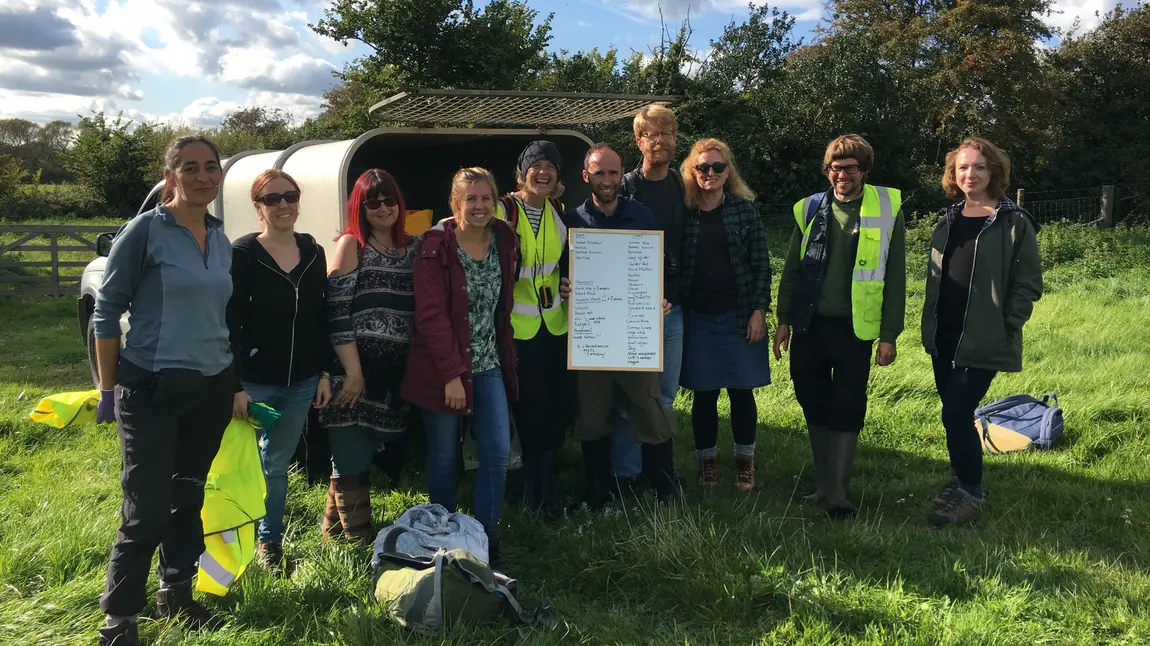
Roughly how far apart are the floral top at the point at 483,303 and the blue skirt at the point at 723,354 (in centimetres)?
124

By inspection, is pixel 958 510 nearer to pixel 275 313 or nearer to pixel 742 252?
pixel 742 252

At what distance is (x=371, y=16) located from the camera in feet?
60.1

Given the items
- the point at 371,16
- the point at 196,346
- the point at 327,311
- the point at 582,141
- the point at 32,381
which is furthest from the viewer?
the point at 371,16

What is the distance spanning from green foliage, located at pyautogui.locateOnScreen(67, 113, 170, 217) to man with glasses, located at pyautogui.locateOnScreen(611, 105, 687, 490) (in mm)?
27330

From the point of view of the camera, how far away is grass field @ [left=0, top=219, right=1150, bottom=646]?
10.1ft

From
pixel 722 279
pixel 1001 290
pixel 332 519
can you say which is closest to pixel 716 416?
pixel 722 279

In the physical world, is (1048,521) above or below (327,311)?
below

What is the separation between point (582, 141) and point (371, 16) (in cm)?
1453

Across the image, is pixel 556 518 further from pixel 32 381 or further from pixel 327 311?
pixel 32 381

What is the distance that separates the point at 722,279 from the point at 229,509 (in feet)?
8.79

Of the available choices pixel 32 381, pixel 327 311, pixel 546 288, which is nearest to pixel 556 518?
pixel 546 288

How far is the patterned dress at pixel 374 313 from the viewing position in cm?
362

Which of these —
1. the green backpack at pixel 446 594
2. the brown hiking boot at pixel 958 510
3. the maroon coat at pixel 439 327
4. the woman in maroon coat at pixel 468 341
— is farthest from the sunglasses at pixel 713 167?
the green backpack at pixel 446 594

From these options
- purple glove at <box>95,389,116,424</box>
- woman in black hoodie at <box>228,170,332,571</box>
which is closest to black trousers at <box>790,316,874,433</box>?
woman in black hoodie at <box>228,170,332,571</box>
